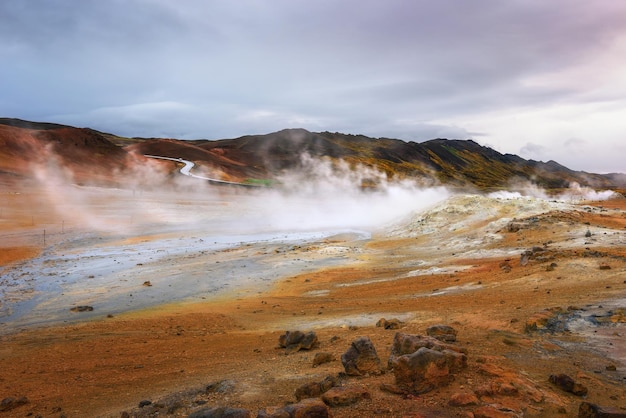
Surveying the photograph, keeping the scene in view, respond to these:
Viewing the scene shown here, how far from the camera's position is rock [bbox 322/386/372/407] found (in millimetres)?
5367

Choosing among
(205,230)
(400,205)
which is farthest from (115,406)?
(400,205)

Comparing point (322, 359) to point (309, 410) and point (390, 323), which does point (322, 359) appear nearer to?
point (309, 410)

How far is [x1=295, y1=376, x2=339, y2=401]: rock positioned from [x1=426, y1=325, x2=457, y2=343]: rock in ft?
7.91

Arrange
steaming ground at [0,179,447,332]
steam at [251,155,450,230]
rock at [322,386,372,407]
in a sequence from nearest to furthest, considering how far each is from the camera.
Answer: rock at [322,386,372,407] → steaming ground at [0,179,447,332] → steam at [251,155,450,230]

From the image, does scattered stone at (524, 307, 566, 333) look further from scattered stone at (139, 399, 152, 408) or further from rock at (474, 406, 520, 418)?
scattered stone at (139, 399, 152, 408)

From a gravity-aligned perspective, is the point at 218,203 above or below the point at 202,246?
above

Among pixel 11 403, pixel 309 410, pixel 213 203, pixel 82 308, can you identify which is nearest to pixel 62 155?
pixel 213 203

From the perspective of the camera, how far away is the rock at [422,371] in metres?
5.53

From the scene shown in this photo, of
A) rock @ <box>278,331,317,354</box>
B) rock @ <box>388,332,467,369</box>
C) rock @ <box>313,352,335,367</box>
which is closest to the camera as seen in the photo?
rock @ <box>388,332,467,369</box>

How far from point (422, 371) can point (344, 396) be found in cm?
101

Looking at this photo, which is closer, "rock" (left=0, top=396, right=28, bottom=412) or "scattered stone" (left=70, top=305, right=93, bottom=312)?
"rock" (left=0, top=396, right=28, bottom=412)

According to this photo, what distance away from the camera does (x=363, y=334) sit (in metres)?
9.29

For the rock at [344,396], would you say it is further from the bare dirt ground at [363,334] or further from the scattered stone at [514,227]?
the scattered stone at [514,227]

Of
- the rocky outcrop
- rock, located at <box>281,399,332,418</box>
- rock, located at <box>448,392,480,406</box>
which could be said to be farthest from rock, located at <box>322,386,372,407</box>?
rock, located at <box>448,392,480,406</box>
